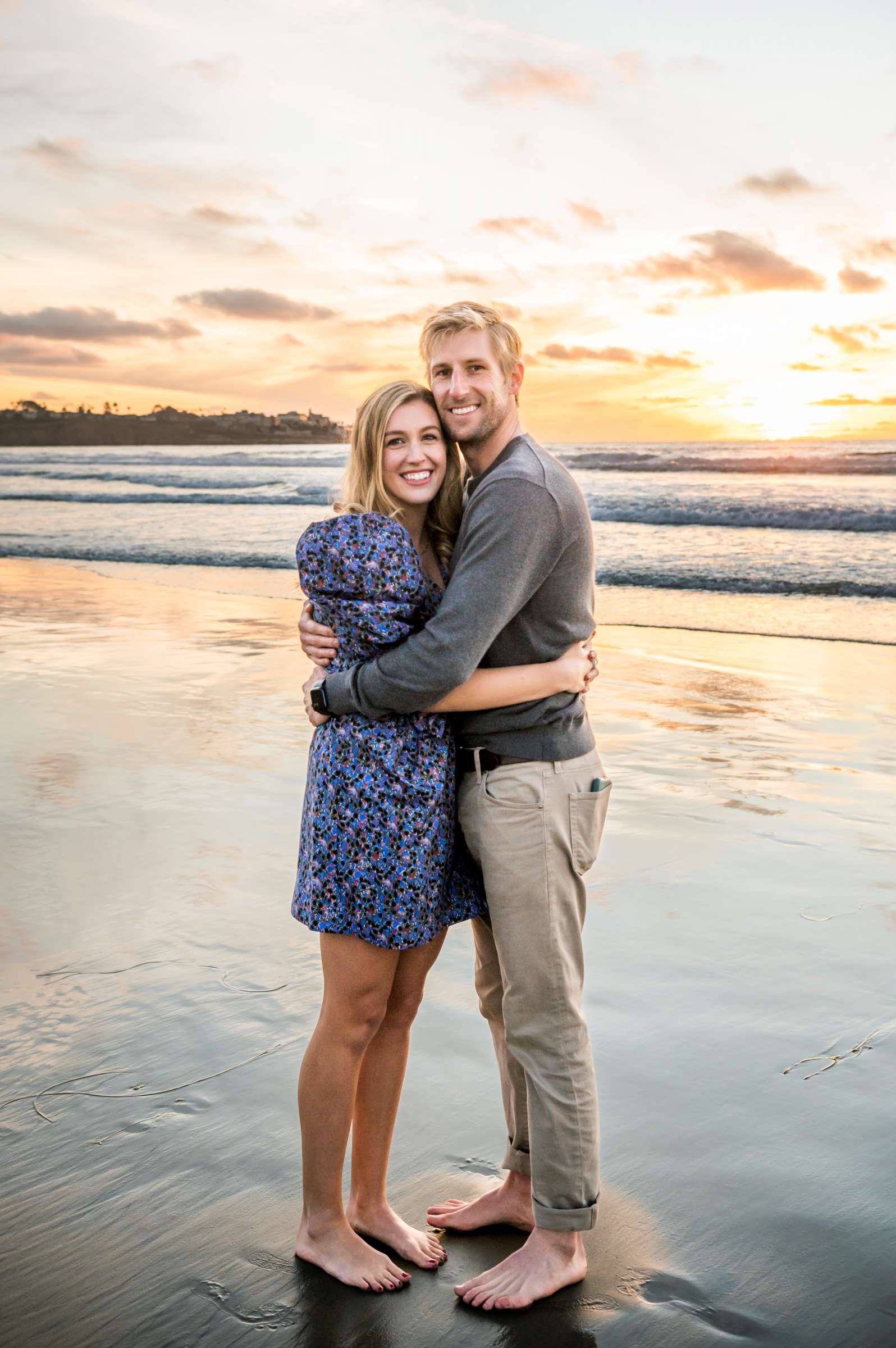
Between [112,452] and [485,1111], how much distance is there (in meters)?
46.1

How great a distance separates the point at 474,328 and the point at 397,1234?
192 cm

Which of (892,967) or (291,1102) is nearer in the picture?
(291,1102)

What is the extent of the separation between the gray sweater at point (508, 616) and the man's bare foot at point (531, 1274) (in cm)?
98

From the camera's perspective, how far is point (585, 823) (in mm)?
2301

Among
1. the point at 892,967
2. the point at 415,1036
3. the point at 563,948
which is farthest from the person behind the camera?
the point at 892,967

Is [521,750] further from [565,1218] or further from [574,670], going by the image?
[565,1218]

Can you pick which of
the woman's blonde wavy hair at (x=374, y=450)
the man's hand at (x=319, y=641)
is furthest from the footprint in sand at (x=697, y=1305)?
the woman's blonde wavy hair at (x=374, y=450)

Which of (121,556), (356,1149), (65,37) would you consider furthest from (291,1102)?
(65,37)

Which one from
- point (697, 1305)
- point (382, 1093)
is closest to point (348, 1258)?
point (382, 1093)

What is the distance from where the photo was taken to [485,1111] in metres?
2.77

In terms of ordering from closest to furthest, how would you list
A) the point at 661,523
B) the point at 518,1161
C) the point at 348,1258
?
the point at 348,1258
the point at 518,1161
the point at 661,523

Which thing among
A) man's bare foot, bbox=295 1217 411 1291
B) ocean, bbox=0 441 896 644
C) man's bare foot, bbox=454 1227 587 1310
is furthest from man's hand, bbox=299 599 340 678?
ocean, bbox=0 441 896 644

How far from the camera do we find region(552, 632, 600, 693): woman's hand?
2.29 m

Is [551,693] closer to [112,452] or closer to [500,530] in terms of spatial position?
[500,530]
